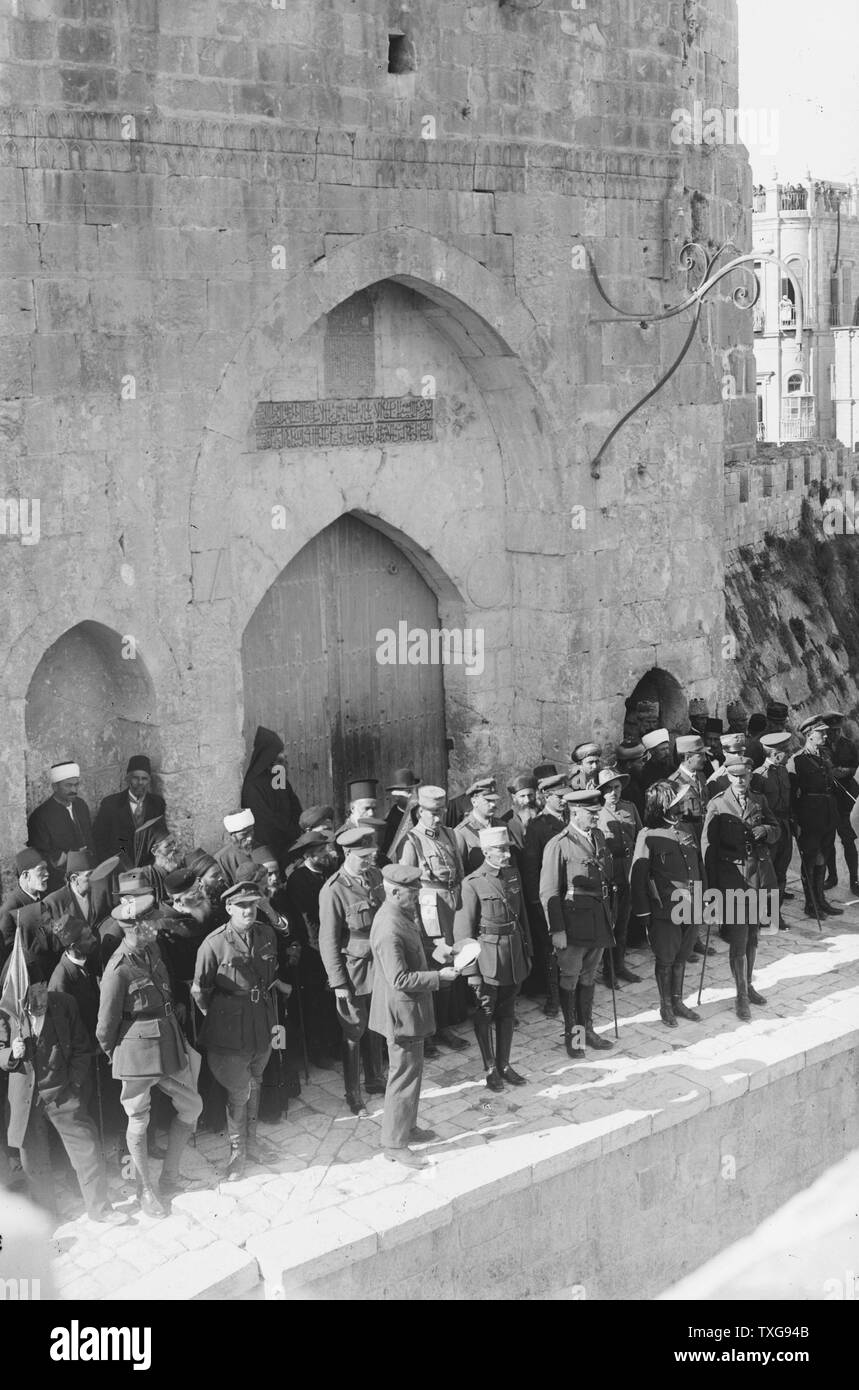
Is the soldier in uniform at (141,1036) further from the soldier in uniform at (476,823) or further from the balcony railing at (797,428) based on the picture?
the balcony railing at (797,428)

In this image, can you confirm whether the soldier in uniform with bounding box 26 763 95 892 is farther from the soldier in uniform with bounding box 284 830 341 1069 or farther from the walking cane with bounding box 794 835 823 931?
the walking cane with bounding box 794 835 823 931

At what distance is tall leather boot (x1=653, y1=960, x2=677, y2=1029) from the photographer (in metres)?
10.7

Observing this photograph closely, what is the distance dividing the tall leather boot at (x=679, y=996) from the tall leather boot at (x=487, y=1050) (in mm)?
1517

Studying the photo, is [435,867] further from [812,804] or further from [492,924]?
[812,804]

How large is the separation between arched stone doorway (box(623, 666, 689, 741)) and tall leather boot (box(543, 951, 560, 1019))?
299 cm

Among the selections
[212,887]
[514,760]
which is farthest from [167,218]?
[514,760]

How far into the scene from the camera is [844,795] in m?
13.1

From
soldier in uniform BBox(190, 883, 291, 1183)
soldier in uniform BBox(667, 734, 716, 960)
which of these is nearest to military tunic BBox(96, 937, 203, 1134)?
soldier in uniform BBox(190, 883, 291, 1183)

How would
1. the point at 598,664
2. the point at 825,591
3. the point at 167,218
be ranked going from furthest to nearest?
1. the point at 825,591
2. the point at 598,664
3. the point at 167,218

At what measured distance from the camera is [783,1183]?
34.0 feet

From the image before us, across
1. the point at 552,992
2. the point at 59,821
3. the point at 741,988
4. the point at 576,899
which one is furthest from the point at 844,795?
the point at 59,821

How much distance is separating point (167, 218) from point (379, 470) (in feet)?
8.40

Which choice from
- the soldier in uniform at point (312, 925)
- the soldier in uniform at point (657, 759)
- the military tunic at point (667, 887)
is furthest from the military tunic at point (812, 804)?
the soldier in uniform at point (312, 925)
